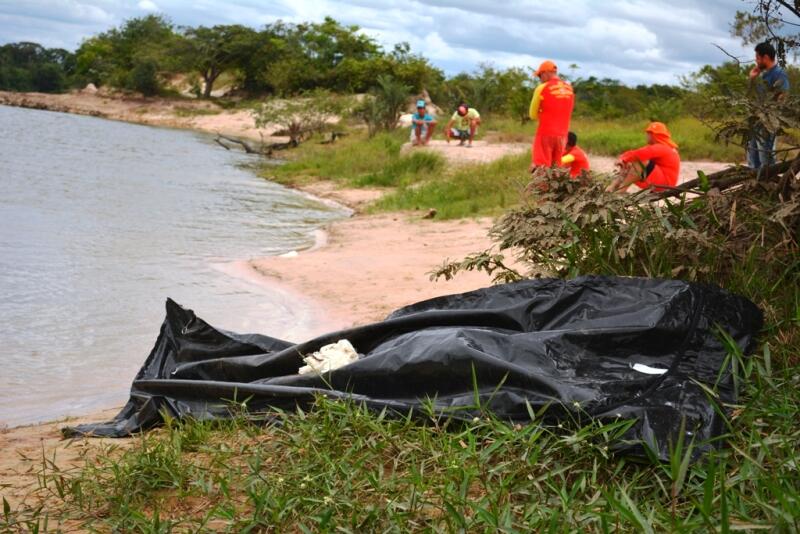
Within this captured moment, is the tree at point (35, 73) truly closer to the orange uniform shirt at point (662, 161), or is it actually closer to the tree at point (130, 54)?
the tree at point (130, 54)

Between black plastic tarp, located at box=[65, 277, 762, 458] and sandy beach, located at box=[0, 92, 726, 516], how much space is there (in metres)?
0.38

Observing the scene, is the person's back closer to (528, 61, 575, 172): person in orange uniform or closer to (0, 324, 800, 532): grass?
(528, 61, 575, 172): person in orange uniform

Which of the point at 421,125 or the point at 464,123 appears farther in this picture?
the point at 421,125

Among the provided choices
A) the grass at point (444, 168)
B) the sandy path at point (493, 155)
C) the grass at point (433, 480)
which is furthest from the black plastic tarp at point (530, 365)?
the sandy path at point (493, 155)

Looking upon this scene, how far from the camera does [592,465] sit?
300cm

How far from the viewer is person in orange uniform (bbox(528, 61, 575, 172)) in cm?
1016

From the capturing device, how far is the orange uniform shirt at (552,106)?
10153 millimetres

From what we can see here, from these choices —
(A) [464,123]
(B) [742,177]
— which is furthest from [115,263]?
(A) [464,123]

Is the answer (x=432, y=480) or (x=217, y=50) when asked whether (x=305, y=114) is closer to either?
(x=217, y=50)

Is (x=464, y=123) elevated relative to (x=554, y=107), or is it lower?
lower

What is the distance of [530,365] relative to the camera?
353 cm

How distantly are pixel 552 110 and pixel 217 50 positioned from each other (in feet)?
143

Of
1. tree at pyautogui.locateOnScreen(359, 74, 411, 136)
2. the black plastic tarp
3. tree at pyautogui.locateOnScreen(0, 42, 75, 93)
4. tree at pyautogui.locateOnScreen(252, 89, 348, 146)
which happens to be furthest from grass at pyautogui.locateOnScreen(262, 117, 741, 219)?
tree at pyautogui.locateOnScreen(0, 42, 75, 93)

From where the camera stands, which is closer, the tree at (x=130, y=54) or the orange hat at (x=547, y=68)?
the orange hat at (x=547, y=68)
